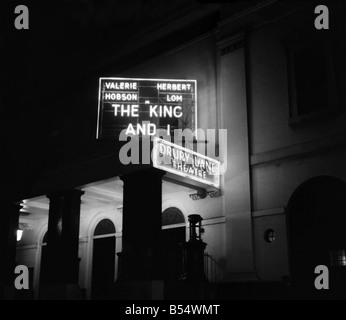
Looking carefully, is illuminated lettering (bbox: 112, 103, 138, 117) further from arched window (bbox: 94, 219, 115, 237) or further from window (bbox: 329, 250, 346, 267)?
window (bbox: 329, 250, 346, 267)

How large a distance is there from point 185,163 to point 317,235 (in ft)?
14.2

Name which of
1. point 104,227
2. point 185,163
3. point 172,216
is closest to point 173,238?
point 172,216

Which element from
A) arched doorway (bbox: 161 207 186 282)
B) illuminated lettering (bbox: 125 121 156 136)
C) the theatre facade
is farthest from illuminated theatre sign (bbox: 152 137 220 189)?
illuminated lettering (bbox: 125 121 156 136)

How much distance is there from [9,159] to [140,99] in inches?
312

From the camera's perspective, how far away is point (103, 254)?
20250 millimetres

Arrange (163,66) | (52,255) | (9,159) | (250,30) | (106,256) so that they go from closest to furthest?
(250,30) < (52,255) < (163,66) < (106,256) < (9,159)

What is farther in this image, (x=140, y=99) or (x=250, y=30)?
(x=140, y=99)

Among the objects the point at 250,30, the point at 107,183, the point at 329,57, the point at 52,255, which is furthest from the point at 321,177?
the point at 52,255

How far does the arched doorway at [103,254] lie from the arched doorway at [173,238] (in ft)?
11.2

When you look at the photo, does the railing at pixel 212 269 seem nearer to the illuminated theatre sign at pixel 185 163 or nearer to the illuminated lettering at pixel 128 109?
the illuminated theatre sign at pixel 185 163

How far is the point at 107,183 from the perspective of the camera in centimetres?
1630

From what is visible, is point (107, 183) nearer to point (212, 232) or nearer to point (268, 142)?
point (212, 232)

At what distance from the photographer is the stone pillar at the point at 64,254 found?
666 inches

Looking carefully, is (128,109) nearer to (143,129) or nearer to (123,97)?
(123,97)
